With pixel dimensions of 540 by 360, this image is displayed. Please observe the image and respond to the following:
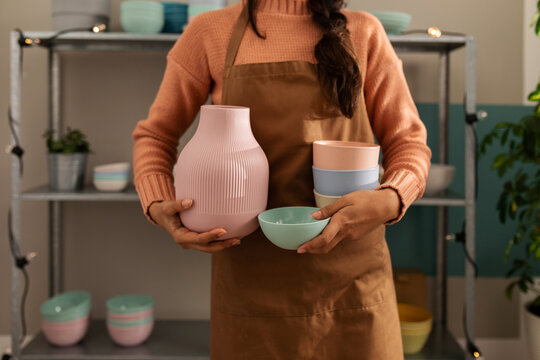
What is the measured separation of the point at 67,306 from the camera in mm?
2090

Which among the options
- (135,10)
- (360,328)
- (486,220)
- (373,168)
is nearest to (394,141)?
(373,168)

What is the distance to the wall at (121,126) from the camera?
219 cm

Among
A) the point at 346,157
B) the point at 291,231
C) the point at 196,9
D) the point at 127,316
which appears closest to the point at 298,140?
the point at 346,157

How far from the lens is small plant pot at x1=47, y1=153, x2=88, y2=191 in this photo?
1.93 meters

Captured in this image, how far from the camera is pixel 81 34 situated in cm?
185

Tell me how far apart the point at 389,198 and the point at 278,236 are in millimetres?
225

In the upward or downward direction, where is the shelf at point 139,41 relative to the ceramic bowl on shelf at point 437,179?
upward

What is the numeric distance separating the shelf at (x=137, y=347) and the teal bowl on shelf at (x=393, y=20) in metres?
1.42

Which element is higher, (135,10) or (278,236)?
(135,10)

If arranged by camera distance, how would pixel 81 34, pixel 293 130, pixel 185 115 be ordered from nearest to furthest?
pixel 293 130 < pixel 185 115 < pixel 81 34

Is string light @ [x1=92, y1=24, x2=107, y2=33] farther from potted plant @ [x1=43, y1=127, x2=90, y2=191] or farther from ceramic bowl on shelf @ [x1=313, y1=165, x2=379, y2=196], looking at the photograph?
ceramic bowl on shelf @ [x1=313, y1=165, x2=379, y2=196]

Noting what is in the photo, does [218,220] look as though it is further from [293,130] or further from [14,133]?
[14,133]

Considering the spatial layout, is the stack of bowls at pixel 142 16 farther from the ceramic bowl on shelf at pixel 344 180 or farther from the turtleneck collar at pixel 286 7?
the ceramic bowl on shelf at pixel 344 180

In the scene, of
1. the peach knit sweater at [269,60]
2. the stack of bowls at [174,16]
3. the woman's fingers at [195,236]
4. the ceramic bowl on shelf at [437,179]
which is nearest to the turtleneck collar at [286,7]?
the peach knit sweater at [269,60]
